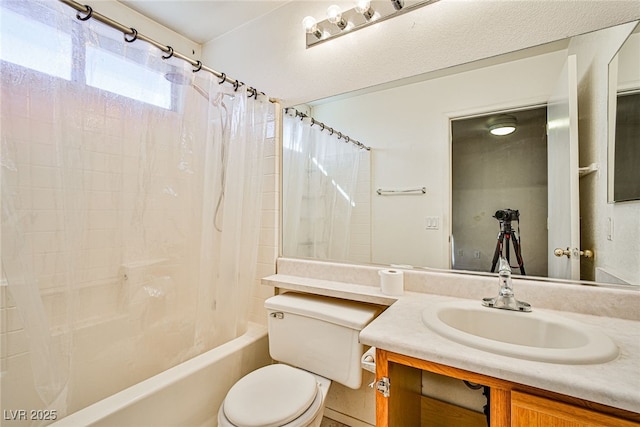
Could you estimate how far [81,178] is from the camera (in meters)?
1.06

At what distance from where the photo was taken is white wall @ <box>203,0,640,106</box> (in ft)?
3.38

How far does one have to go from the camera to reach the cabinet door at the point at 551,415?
1.81ft

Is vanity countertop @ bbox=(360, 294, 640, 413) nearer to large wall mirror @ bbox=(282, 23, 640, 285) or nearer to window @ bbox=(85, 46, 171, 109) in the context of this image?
large wall mirror @ bbox=(282, 23, 640, 285)

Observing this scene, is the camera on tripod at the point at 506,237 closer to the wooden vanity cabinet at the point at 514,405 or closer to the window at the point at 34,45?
the wooden vanity cabinet at the point at 514,405

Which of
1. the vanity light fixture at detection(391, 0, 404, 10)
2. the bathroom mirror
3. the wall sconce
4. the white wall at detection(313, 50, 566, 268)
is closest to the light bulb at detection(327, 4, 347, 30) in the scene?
the wall sconce

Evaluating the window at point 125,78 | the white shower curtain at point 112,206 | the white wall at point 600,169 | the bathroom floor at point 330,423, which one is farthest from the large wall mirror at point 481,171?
the bathroom floor at point 330,423

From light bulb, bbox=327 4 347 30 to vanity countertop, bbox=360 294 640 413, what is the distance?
4.71 ft

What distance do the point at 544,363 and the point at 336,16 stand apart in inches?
64.0

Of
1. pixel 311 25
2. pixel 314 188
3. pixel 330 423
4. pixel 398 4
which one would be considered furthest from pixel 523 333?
pixel 311 25

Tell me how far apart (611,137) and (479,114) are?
45 cm

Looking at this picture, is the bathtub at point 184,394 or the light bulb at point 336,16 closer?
the bathtub at point 184,394

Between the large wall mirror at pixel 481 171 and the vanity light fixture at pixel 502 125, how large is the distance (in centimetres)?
1

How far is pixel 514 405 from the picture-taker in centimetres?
62

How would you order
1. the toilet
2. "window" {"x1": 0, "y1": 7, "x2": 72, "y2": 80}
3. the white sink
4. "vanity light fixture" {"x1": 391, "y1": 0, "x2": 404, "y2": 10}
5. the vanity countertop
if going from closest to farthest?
the vanity countertop
the white sink
"window" {"x1": 0, "y1": 7, "x2": 72, "y2": 80}
the toilet
"vanity light fixture" {"x1": 391, "y1": 0, "x2": 404, "y2": 10}
